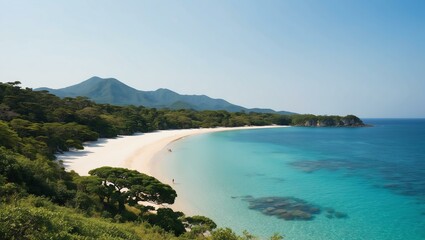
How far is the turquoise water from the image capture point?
17.6m

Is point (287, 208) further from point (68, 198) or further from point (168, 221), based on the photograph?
point (68, 198)

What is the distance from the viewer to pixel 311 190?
2650 centimetres

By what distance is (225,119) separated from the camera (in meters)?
122

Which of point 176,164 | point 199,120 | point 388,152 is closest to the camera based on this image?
point 176,164

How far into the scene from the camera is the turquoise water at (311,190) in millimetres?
17614

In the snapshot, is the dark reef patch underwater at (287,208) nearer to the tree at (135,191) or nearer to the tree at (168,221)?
the tree at (168,221)

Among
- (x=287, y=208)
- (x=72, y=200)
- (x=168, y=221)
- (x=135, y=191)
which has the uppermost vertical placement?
(x=135, y=191)

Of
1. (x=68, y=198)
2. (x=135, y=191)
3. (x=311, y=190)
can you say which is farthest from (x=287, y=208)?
(x=68, y=198)

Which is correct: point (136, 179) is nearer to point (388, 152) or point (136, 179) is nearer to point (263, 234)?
point (263, 234)

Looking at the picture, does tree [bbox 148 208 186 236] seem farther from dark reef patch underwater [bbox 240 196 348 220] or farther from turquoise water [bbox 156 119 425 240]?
dark reef patch underwater [bbox 240 196 348 220]

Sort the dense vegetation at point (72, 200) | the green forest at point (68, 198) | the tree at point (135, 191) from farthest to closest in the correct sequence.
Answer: the tree at point (135, 191) → the green forest at point (68, 198) → the dense vegetation at point (72, 200)

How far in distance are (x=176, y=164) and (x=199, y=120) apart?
266ft

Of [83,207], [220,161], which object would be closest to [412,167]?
[220,161]

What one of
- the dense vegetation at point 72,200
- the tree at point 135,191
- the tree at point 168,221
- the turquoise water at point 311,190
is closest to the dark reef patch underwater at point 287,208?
the turquoise water at point 311,190
